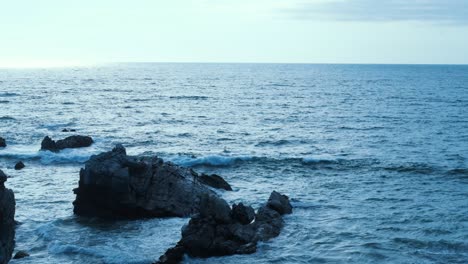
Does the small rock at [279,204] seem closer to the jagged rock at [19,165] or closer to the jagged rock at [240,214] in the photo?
the jagged rock at [240,214]

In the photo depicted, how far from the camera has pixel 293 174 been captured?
147ft

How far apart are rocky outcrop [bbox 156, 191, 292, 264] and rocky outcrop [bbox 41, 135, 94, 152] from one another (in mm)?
31598

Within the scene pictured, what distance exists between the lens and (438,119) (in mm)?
76750

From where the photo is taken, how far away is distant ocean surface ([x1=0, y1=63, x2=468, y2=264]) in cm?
2720

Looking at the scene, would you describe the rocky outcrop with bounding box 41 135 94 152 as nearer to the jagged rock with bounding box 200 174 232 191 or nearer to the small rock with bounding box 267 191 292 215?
the jagged rock with bounding box 200 174 232 191

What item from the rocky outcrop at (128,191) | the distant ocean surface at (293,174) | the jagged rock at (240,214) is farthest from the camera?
the rocky outcrop at (128,191)

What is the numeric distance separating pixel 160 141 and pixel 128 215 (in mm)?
29958

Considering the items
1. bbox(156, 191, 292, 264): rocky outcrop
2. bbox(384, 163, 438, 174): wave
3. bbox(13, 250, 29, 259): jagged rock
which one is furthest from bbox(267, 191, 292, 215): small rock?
bbox(384, 163, 438, 174): wave

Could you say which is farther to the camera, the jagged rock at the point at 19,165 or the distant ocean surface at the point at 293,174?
the jagged rock at the point at 19,165

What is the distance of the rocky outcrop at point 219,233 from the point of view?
25.5 metres

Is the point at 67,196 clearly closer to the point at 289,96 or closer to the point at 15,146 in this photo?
the point at 15,146

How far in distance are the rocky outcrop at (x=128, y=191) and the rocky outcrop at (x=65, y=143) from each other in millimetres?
22861

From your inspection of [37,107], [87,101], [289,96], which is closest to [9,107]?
[37,107]

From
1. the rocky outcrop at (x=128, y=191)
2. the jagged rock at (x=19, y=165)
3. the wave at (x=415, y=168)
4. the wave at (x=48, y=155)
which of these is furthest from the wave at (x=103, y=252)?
the wave at (x=415, y=168)
